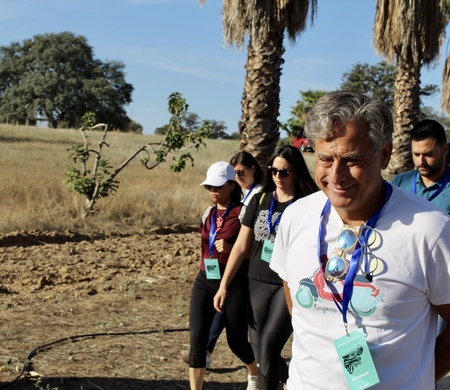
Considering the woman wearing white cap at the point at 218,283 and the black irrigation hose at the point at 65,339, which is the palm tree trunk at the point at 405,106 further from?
the woman wearing white cap at the point at 218,283

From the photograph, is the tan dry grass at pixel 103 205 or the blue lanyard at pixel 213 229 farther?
the tan dry grass at pixel 103 205

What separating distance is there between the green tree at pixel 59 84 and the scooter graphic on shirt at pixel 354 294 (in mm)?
62399

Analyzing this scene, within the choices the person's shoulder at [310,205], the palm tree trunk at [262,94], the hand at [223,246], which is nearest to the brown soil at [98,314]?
the hand at [223,246]

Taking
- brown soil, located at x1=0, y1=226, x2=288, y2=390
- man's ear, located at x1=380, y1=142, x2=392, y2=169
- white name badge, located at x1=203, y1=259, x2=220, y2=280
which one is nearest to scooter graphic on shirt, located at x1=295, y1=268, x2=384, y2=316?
man's ear, located at x1=380, y1=142, x2=392, y2=169

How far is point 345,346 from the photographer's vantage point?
7.75 ft

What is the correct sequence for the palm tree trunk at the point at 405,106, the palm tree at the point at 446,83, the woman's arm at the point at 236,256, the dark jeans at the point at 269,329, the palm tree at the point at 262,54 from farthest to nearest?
the palm tree at the point at 446,83 < the palm tree trunk at the point at 405,106 < the palm tree at the point at 262,54 < the woman's arm at the point at 236,256 < the dark jeans at the point at 269,329

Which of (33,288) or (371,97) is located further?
(33,288)

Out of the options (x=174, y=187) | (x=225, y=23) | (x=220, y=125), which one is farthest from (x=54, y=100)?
(x=225, y=23)

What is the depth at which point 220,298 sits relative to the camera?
16.5 feet

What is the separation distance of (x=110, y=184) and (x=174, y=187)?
380cm

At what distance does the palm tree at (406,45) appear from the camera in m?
15.6

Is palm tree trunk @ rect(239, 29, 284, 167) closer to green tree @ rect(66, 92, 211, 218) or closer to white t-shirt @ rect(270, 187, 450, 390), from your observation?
green tree @ rect(66, 92, 211, 218)

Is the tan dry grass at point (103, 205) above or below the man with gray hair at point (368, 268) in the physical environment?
below

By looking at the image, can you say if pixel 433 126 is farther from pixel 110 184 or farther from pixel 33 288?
pixel 110 184
